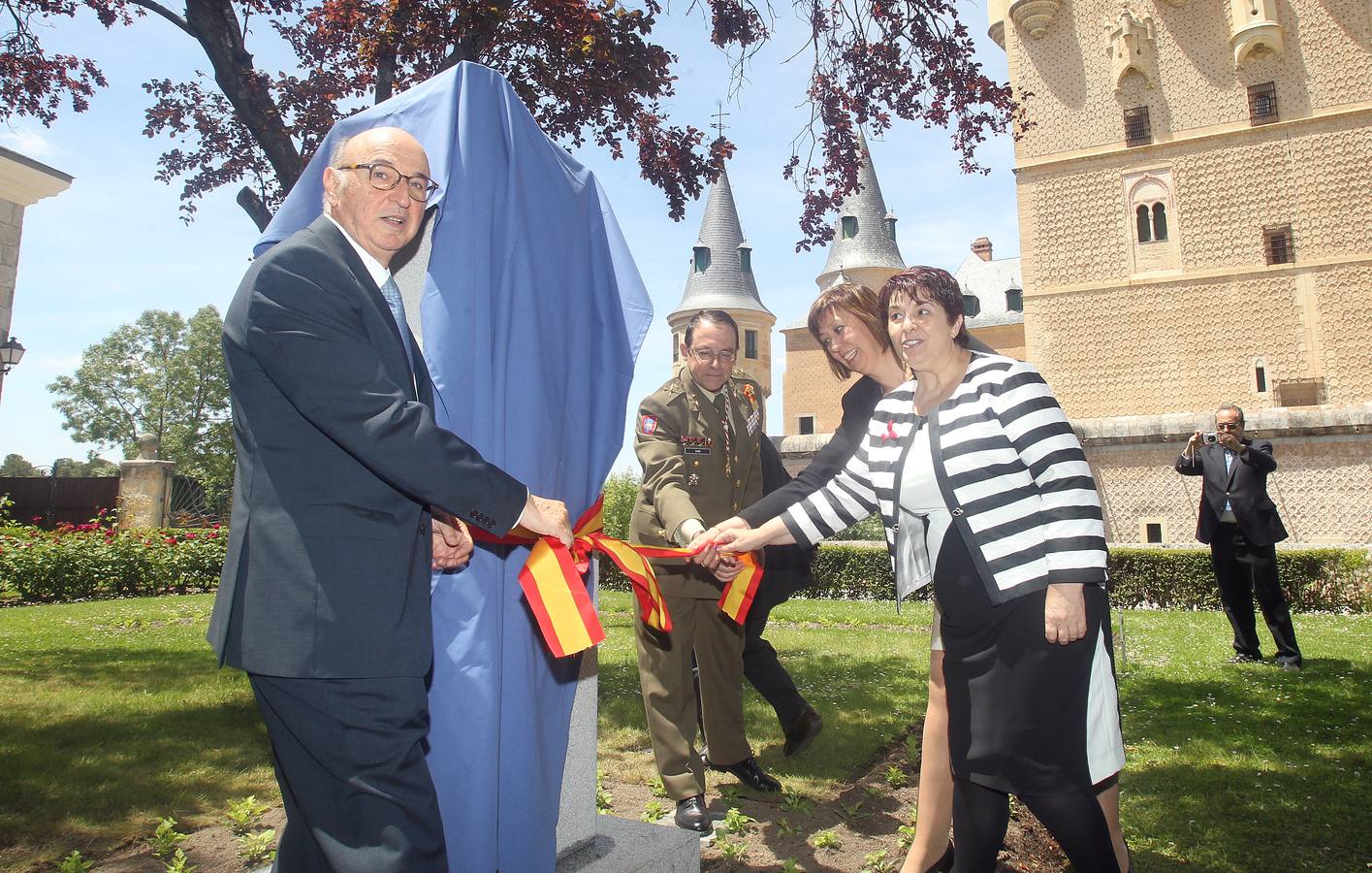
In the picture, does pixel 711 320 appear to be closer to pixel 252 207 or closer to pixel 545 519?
pixel 545 519

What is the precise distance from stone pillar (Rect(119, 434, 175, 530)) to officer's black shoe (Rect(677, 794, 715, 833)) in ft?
63.2

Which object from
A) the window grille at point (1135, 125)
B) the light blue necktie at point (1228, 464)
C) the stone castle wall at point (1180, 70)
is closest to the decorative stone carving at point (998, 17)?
the stone castle wall at point (1180, 70)

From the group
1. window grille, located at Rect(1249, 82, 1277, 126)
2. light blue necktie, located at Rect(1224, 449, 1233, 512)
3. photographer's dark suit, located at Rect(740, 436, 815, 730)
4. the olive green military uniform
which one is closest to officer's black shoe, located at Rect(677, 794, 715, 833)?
the olive green military uniform

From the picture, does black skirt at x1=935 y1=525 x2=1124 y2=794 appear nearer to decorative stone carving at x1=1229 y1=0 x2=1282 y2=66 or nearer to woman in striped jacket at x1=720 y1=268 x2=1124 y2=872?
woman in striped jacket at x1=720 y1=268 x2=1124 y2=872

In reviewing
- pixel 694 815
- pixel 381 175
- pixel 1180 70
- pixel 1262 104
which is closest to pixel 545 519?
pixel 381 175

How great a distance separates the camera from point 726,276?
50469 mm

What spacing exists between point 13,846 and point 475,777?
99.4 inches

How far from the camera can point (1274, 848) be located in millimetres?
3510

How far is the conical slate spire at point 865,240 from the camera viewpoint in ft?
161

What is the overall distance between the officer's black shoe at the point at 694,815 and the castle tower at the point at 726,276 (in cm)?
4659

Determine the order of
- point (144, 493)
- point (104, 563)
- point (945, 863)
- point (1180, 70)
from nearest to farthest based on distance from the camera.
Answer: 1. point (945, 863)
2. point (104, 563)
3. point (144, 493)
4. point (1180, 70)

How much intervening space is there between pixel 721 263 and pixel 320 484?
49977mm

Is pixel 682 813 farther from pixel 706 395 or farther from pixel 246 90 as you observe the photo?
pixel 246 90

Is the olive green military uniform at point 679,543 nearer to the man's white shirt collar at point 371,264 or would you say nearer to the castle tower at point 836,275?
the man's white shirt collar at point 371,264
